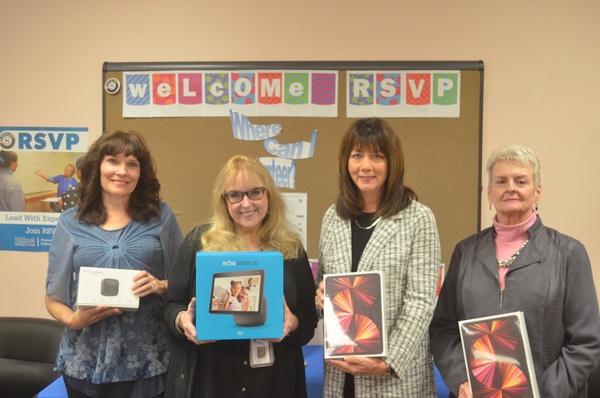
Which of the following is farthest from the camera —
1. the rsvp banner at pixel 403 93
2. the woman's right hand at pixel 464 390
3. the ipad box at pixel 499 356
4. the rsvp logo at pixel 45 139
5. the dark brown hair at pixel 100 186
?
the rsvp logo at pixel 45 139

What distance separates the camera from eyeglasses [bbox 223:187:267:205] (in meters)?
1.89

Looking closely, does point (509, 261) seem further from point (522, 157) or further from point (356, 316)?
point (356, 316)

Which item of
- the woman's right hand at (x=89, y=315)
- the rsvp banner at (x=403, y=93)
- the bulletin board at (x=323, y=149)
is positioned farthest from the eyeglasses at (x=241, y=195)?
the rsvp banner at (x=403, y=93)

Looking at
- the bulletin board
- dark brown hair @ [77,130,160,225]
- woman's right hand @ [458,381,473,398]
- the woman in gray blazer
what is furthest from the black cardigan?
the bulletin board

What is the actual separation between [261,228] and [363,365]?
25.5 inches

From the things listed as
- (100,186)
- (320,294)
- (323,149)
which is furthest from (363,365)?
(323,149)

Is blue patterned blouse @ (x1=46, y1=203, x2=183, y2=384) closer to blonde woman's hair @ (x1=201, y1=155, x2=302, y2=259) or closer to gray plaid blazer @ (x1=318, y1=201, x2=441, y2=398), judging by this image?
blonde woman's hair @ (x1=201, y1=155, x2=302, y2=259)

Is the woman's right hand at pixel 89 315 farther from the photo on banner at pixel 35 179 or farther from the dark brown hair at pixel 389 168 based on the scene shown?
the photo on banner at pixel 35 179

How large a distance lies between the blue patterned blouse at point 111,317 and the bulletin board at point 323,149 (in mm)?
1137

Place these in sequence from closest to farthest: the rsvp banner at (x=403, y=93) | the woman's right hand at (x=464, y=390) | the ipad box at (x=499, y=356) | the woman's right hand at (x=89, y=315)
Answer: the ipad box at (x=499, y=356) < the woman's right hand at (x=464, y=390) < the woman's right hand at (x=89, y=315) < the rsvp banner at (x=403, y=93)

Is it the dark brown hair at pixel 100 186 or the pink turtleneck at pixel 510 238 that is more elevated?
the dark brown hair at pixel 100 186

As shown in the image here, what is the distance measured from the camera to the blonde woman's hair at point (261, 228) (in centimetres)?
190

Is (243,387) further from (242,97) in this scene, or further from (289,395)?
(242,97)

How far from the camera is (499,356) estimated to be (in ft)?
5.38
